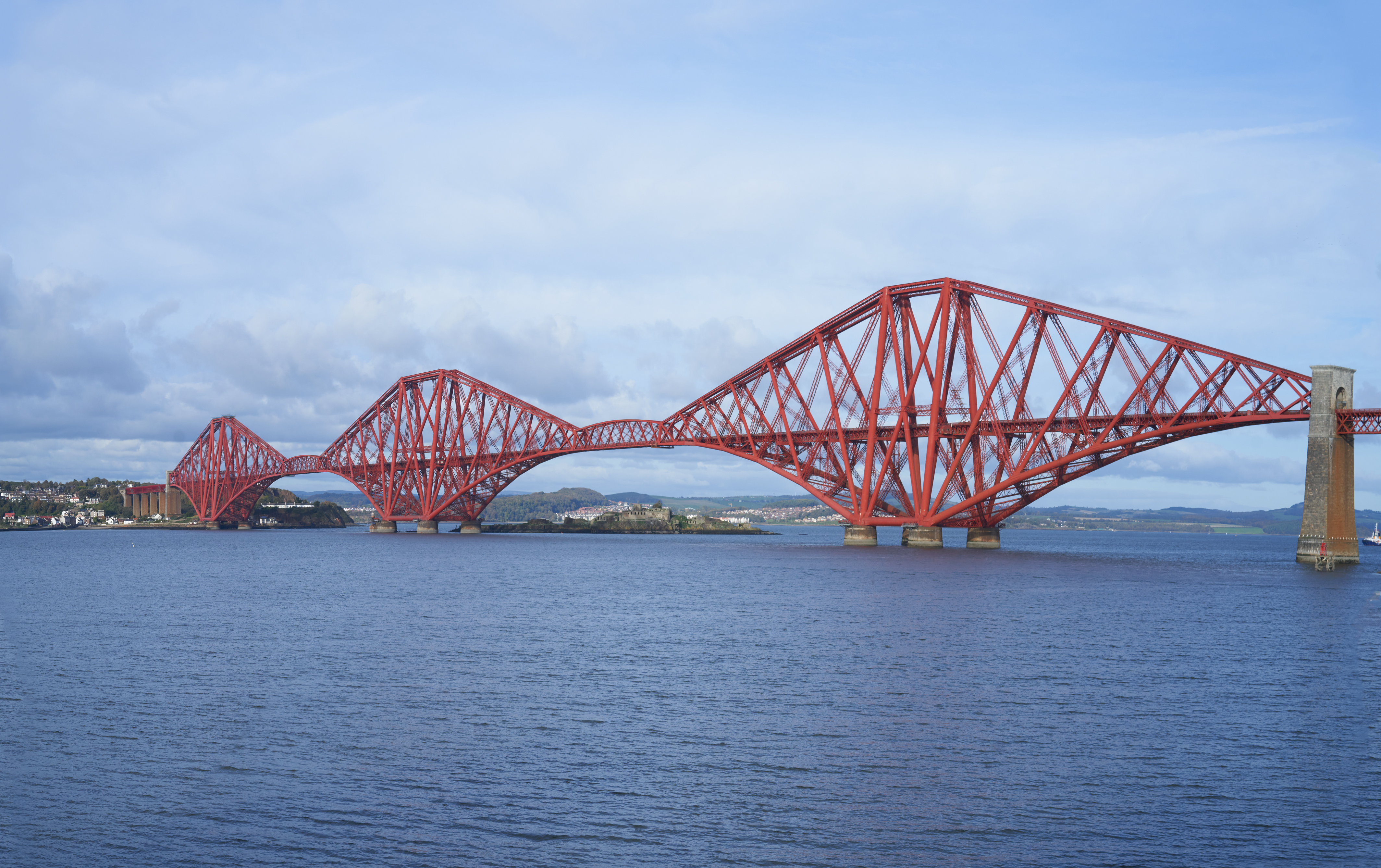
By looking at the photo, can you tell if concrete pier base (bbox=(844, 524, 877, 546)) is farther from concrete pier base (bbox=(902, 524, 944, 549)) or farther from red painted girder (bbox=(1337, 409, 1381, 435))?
red painted girder (bbox=(1337, 409, 1381, 435))

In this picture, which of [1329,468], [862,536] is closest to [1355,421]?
[1329,468]

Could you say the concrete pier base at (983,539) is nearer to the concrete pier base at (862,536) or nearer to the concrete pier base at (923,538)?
the concrete pier base at (923,538)

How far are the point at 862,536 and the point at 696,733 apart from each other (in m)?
81.9

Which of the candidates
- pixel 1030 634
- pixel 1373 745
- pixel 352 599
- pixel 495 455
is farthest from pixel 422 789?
pixel 495 455

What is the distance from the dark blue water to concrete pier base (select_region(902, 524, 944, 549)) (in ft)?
151

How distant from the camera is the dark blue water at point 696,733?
17.3 m

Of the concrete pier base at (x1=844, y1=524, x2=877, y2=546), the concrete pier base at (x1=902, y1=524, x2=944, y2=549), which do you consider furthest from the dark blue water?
the concrete pier base at (x1=844, y1=524, x2=877, y2=546)

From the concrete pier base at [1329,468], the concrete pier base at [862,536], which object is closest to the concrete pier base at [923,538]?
the concrete pier base at [862,536]

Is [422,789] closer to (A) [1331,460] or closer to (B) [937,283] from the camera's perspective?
(A) [1331,460]

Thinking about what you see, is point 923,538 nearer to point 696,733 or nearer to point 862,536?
point 862,536

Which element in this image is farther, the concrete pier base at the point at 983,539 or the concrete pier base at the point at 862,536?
the concrete pier base at the point at 862,536

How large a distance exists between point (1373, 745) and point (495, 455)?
128120 millimetres

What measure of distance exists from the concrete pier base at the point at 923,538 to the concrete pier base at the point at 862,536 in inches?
148

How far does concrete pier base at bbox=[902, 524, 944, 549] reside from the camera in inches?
3851
